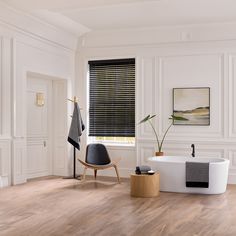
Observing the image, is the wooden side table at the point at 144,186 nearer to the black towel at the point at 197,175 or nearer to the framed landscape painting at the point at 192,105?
the black towel at the point at 197,175

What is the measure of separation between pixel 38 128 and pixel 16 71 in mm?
1604

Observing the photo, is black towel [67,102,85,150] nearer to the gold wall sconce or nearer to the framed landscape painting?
the gold wall sconce

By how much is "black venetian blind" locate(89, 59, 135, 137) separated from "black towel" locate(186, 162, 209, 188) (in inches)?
85.9

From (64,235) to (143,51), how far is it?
16.6 feet

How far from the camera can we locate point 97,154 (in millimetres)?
8070

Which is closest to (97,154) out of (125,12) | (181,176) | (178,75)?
(181,176)

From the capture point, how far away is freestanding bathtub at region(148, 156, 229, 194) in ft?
21.3

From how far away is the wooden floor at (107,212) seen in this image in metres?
4.34

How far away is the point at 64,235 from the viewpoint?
4125mm

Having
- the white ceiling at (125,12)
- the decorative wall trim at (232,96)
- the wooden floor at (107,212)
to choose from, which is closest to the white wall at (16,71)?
the white ceiling at (125,12)

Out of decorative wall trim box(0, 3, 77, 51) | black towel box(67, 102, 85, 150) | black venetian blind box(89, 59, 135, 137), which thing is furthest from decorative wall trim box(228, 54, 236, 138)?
decorative wall trim box(0, 3, 77, 51)

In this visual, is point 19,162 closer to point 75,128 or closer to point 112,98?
point 75,128

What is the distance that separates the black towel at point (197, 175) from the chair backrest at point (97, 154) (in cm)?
200

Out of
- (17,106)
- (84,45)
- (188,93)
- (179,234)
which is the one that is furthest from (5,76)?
(179,234)
